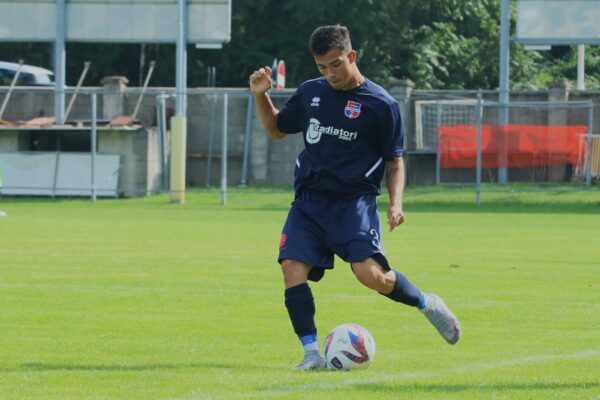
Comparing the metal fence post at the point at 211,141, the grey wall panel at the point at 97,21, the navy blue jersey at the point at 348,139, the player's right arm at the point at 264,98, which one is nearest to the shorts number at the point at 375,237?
the navy blue jersey at the point at 348,139

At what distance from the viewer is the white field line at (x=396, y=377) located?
6.76m

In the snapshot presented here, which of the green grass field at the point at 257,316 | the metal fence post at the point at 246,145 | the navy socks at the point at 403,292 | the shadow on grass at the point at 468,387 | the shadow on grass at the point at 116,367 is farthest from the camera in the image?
the metal fence post at the point at 246,145

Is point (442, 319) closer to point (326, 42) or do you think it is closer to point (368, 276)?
point (368, 276)

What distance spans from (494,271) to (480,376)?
750 centimetres

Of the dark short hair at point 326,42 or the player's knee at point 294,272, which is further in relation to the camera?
the player's knee at point 294,272

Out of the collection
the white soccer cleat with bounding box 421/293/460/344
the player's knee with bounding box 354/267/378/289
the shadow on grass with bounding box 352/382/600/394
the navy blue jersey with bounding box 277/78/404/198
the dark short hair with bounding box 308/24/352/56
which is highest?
the dark short hair with bounding box 308/24/352/56

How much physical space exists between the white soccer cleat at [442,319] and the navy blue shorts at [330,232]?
0.43 metres

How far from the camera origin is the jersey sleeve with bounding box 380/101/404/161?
840cm

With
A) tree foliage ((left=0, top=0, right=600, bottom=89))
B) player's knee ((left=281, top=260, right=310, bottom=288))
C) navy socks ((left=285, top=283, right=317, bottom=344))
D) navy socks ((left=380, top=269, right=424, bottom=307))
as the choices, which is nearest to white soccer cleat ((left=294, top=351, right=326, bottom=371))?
navy socks ((left=285, top=283, right=317, bottom=344))

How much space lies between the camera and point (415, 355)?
Result: 332 inches

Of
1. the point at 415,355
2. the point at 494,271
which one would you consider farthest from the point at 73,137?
the point at 415,355

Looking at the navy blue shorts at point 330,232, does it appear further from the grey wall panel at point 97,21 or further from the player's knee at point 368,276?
the grey wall panel at point 97,21

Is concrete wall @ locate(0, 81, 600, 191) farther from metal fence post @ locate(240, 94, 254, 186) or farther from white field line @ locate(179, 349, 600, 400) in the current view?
white field line @ locate(179, 349, 600, 400)

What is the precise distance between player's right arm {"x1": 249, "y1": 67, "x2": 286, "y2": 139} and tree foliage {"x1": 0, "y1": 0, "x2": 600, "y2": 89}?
39497 millimetres
